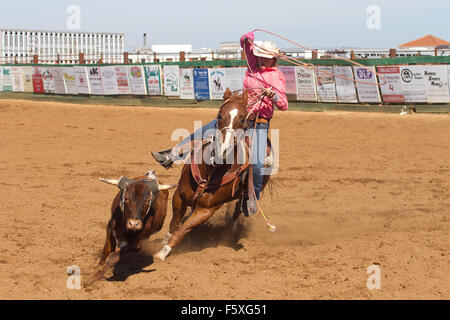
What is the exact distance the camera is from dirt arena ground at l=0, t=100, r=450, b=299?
532cm

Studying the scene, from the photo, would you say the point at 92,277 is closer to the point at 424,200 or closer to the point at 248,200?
the point at 248,200

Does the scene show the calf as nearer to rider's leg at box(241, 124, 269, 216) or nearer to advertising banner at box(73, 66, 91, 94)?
rider's leg at box(241, 124, 269, 216)

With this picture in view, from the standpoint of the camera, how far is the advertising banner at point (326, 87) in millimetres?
20219

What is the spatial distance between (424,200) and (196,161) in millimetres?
4493

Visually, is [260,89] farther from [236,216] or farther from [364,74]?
[364,74]

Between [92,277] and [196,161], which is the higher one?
[196,161]

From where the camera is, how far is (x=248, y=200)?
685 cm

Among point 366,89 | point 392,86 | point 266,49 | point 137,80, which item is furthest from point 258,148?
point 137,80

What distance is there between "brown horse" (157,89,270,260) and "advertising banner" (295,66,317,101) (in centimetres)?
1443

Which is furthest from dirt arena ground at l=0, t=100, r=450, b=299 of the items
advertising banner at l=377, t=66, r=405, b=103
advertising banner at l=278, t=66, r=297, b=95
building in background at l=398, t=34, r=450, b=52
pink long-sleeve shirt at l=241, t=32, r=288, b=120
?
building in background at l=398, t=34, r=450, b=52

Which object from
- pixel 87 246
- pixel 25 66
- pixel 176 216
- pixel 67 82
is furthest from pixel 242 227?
pixel 25 66

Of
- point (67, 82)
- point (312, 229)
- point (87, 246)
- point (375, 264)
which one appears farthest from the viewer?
point (67, 82)

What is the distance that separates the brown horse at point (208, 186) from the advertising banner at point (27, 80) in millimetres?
25175

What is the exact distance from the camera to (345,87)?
19938 millimetres
